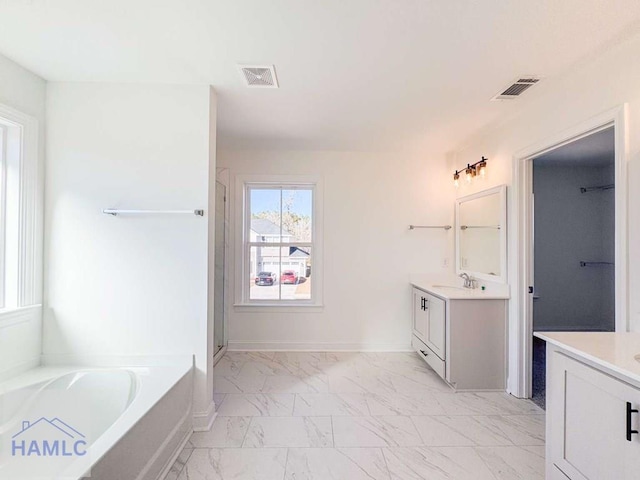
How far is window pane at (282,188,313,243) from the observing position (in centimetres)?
375

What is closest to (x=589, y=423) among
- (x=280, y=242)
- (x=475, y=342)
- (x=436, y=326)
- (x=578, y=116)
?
(x=475, y=342)

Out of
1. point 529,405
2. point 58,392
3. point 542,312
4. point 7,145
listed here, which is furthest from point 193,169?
point 542,312

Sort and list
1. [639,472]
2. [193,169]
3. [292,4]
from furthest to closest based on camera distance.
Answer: [193,169] < [292,4] < [639,472]

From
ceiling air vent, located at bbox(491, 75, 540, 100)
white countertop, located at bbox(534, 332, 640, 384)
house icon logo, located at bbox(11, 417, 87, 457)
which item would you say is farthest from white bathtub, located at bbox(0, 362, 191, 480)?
ceiling air vent, located at bbox(491, 75, 540, 100)

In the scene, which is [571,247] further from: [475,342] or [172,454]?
[172,454]

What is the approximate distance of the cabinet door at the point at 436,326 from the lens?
280 cm

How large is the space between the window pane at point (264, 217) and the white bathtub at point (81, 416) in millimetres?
1895

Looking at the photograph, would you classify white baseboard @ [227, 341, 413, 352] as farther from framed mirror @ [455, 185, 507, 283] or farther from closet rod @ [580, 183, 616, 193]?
closet rod @ [580, 183, 616, 193]

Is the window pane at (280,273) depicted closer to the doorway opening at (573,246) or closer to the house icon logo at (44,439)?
the house icon logo at (44,439)

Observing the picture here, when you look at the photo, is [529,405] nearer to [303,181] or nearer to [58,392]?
[303,181]

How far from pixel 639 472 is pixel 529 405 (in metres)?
1.65

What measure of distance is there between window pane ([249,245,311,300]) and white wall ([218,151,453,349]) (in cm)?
20

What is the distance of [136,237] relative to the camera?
2127 mm

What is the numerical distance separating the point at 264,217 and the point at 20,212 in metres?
2.17
